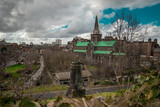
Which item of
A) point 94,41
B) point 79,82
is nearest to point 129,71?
point 79,82

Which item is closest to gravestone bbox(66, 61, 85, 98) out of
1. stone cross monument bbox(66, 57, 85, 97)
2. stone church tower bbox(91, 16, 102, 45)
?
stone cross monument bbox(66, 57, 85, 97)

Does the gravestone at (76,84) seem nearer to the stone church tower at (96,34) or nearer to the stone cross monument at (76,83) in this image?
the stone cross monument at (76,83)

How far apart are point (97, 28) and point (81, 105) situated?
6060 centimetres

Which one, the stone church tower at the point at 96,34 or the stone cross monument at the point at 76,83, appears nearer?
the stone cross monument at the point at 76,83

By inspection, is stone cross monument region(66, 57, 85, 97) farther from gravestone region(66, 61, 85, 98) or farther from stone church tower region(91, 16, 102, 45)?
stone church tower region(91, 16, 102, 45)

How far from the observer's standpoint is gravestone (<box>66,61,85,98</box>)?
226 inches

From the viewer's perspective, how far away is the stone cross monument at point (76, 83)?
5.74 m

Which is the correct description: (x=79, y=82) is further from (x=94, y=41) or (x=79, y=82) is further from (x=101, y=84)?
(x=94, y=41)

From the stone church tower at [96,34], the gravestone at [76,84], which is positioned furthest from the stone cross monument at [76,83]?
the stone church tower at [96,34]

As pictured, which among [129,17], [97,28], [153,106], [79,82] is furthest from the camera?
[97,28]

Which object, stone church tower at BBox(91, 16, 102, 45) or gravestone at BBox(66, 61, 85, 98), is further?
stone church tower at BBox(91, 16, 102, 45)

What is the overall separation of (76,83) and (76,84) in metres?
0.05

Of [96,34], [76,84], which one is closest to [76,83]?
[76,84]

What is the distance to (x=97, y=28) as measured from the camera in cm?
5903
